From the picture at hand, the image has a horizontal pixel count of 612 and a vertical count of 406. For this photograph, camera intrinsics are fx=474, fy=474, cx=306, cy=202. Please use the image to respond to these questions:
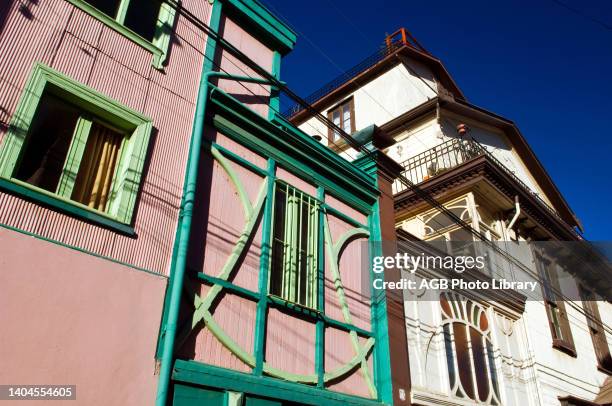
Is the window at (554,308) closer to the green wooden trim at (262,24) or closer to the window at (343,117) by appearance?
the window at (343,117)

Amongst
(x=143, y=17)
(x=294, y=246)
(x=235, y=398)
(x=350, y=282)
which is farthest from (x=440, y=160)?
(x=235, y=398)

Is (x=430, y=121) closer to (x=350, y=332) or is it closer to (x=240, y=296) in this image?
(x=350, y=332)

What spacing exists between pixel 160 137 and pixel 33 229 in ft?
6.76

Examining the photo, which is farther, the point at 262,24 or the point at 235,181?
the point at 262,24

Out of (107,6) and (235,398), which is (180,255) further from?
(107,6)

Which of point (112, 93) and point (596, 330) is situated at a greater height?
point (596, 330)

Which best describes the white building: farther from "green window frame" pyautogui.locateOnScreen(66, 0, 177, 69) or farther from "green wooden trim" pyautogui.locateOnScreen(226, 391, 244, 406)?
"green window frame" pyautogui.locateOnScreen(66, 0, 177, 69)

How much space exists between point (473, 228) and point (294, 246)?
6.84 metres

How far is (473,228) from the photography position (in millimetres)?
12359

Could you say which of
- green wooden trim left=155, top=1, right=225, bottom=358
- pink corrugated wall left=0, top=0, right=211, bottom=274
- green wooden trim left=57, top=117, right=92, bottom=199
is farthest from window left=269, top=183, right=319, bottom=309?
green wooden trim left=57, top=117, right=92, bottom=199

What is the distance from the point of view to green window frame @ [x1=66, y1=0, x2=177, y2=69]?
604 centimetres

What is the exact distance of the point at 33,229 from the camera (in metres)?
4.52

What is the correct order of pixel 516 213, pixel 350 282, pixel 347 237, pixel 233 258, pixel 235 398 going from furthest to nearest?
pixel 516 213 → pixel 347 237 → pixel 350 282 → pixel 233 258 → pixel 235 398

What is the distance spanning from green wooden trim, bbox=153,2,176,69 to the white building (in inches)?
181
